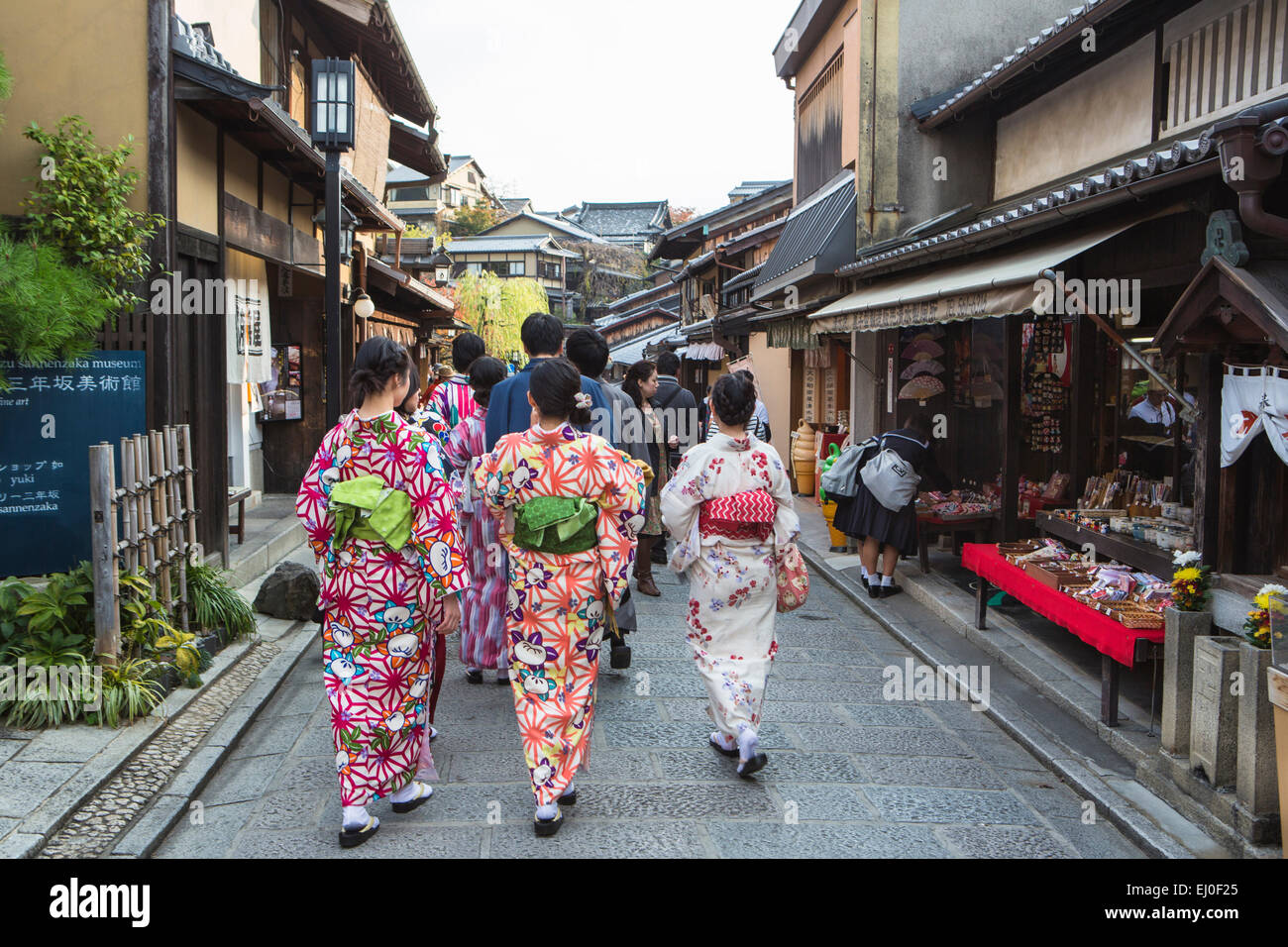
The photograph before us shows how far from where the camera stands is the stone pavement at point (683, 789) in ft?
14.5

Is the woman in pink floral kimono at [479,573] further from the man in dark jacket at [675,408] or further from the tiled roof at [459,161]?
the tiled roof at [459,161]

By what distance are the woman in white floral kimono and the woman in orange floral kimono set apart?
734 mm

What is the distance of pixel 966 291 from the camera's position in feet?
25.1

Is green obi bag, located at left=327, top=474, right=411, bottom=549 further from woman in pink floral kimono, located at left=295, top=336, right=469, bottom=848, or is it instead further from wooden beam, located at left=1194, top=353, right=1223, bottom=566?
wooden beam, located at left=1194, top=353, right=1223, bottom=566

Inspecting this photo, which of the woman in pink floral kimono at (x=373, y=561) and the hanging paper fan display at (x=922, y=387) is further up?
the hanging paper fan display at (x=922, y=387)

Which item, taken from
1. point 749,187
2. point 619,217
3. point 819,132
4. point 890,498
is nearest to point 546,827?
point 890,498

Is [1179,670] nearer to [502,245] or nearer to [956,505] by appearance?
[956,505]

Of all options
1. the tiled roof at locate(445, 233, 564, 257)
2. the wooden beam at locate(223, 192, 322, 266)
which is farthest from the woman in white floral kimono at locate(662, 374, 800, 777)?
the tiled roof at locate(445, 233, 564, 257)

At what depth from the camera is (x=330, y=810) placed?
4746mm

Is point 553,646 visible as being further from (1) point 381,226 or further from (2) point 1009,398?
(1) point 381,226

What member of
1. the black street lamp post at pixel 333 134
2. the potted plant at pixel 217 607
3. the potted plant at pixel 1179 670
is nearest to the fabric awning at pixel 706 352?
the black street lamp post at pixel 333 134

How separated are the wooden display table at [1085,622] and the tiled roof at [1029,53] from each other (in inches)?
186

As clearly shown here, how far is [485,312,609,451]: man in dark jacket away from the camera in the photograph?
5953 millimetres

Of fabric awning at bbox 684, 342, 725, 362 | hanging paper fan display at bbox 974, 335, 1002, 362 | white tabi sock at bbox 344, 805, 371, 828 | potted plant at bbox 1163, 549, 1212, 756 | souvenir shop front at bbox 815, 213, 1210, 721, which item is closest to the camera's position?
white tabi sock at bbox 344, 805, 371, 828
